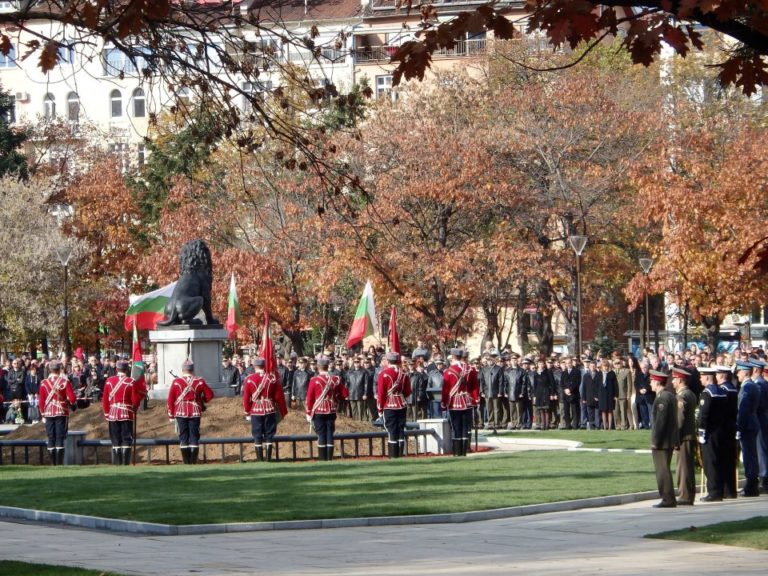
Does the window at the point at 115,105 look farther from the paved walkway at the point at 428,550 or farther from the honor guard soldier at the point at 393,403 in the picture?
the paved walkway at the point at 428,550

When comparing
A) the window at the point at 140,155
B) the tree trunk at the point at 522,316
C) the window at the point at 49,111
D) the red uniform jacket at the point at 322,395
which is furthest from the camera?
the window at the point at 49,111

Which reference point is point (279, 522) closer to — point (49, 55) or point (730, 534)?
point (730, 534)

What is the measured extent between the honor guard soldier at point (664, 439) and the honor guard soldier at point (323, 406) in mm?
8506

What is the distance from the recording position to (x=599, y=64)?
199 ft

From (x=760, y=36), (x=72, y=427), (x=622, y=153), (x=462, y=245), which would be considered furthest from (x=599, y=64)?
(x=760, y=36)

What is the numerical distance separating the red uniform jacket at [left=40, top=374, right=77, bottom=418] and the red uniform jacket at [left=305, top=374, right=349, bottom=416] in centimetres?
447

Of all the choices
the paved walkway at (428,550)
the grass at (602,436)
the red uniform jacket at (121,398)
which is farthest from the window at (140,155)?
the paved walkway at (428,550)

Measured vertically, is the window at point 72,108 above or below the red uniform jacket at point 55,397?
above

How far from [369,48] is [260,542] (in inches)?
202

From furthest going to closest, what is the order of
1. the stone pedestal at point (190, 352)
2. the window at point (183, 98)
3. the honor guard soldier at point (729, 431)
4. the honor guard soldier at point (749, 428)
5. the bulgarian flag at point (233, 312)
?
the bulgarian flag at point (233, 312) → the stone pedestal at point (190, 352) → the honor guard soldier at point (749, 428) → the honor guard soldier at point (729, 431) → the window at point (183, 98)

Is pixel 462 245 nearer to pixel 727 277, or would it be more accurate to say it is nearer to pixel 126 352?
pixel 727 277

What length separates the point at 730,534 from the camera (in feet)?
46.5

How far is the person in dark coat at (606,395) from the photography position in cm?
3375

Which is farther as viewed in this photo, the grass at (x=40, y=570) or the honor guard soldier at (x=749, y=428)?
the honor guard soldier at (x=749, y=428)
